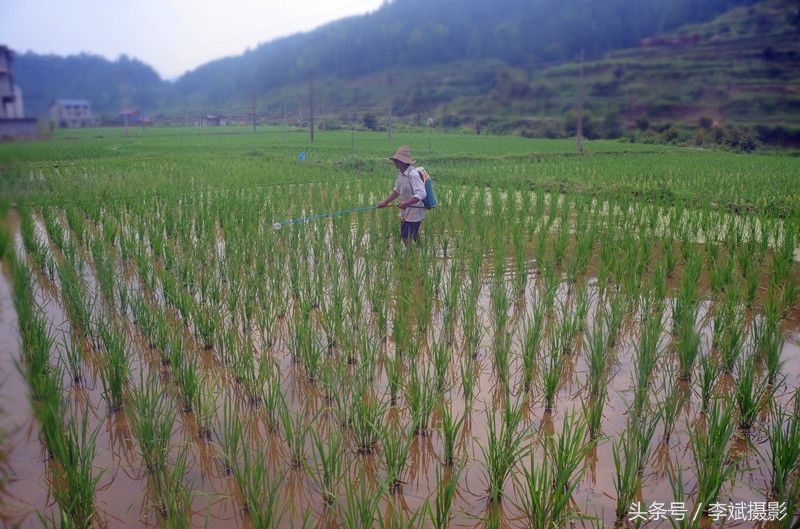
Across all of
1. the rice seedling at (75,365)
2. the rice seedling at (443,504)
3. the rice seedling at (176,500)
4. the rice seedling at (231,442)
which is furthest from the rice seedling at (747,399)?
the rice seedling at (75,365)

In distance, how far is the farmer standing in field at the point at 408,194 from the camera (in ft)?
14.8

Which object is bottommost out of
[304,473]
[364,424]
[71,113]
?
[304,473]

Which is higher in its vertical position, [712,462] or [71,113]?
[71,113]

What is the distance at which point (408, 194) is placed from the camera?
15.7ft

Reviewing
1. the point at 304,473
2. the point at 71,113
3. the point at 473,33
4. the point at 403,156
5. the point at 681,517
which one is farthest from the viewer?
the point at 473,33

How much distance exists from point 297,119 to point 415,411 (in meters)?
16.1

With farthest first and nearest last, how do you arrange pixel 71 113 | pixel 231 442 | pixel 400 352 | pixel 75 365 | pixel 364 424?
pixel 400 352 → pixel 75 365 → pixel 364 424 → pixel 231 442 → pixel 71 113

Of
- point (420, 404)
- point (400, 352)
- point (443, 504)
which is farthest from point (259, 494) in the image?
point (400, 352)

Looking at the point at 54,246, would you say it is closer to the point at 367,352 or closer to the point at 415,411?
the point at 367,352

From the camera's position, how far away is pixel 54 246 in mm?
5270

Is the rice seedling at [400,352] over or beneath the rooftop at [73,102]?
beneath

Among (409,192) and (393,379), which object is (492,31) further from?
(393,379)

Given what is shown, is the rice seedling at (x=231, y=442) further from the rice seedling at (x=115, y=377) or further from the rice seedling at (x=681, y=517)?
the rice seedling at (x=681, y=517)

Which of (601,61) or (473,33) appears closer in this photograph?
(601,61)
